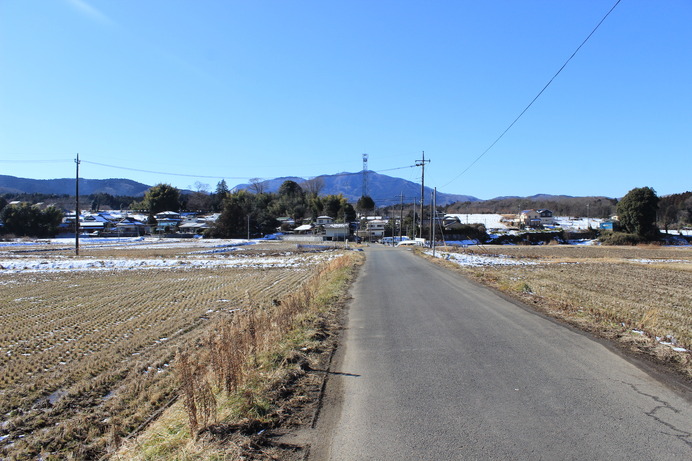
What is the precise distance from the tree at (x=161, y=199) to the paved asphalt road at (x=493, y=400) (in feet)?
387

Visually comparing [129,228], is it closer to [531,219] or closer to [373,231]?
[373,231]

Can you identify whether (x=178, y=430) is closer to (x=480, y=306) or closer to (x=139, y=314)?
(x=480, y=306)

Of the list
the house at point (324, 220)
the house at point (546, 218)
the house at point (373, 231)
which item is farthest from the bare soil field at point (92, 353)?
the house at point (546, 218)

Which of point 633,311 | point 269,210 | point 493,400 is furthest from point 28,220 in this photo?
point 493,400

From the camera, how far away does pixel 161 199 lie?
11531cm

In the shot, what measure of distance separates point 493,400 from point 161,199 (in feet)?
401

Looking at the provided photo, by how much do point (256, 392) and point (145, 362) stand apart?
170 inches

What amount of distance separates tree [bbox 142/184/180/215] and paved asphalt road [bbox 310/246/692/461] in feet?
387

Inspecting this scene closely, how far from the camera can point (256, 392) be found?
510 cm

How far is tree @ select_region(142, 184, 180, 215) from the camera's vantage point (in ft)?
378

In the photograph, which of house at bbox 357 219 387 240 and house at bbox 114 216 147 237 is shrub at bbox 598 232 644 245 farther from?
house at bbox 114 216 147 237

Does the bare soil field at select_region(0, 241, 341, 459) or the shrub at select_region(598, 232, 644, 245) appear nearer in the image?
the bare soil field at select_region(0, 241, 341, 459)

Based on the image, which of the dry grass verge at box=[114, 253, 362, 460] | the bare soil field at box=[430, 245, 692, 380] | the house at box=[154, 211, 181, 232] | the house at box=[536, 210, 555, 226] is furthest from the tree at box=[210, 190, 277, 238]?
A: the dry grass verge at box=[114, 253, 362, 460]

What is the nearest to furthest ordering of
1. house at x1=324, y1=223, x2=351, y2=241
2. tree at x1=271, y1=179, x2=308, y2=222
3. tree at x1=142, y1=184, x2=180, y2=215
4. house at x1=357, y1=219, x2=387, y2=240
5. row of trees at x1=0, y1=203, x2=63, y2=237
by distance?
row of trees at x1=0, y1=203, x2=63, y2=237 < house at x1=324, y1=223, x2=351, y2=241 < house at x1=357, y1=219, x2=387, y2=240 < tree at x1=271, y1=179, x2=308, y2=222 < tree at x1=142, y1=184, x2=180, y2=215
